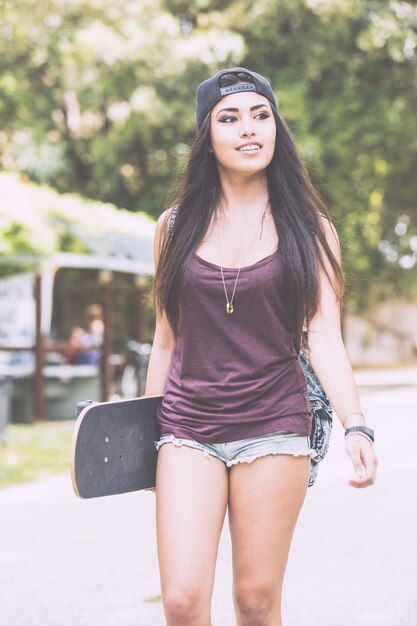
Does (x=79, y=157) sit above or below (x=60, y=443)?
above

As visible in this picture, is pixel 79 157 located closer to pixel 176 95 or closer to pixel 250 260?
pixel 176 95

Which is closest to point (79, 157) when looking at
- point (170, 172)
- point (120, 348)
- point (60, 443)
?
point (170, 172)

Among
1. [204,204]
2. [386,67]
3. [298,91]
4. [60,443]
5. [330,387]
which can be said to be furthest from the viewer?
[386,67]

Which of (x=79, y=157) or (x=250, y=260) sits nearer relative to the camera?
(x=250, y=260)

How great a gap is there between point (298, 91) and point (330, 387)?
18.9 m

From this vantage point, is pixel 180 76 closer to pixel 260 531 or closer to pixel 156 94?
pixel 156 94

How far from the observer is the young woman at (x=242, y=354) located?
3.04m

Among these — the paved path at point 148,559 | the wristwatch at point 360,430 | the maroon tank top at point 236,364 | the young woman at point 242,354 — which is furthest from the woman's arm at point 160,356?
the paved path at point 148,559

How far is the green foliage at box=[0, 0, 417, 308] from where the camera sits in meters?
21.9

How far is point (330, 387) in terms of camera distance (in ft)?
10.4

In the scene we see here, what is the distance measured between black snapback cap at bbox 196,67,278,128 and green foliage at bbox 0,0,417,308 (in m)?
17.5

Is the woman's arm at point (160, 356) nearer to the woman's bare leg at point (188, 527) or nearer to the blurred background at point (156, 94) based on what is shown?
the woman's bare leg at point (188, 527)

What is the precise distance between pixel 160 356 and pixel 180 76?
62.1ft

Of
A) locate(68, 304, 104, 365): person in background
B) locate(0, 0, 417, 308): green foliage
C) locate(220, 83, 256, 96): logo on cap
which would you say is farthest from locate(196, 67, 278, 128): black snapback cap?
locate(0, 0, 417, 308): green foliage
